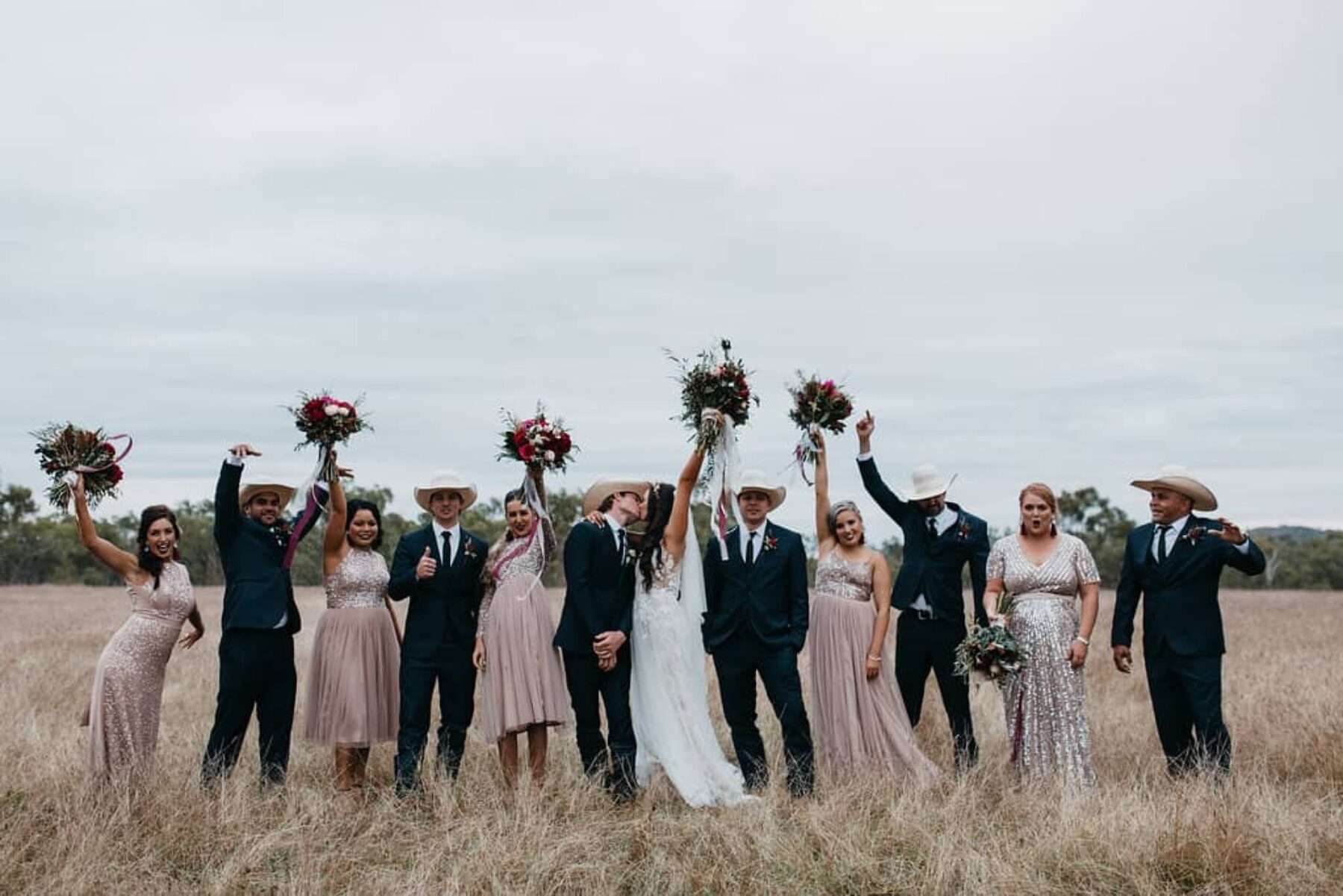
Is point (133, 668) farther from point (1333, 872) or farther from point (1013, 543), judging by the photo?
point (1333, 872)

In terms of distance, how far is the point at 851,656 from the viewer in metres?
9.38

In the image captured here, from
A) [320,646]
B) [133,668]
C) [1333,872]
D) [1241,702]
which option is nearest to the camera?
[1333,872]

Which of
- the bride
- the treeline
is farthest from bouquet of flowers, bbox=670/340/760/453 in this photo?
the treeline

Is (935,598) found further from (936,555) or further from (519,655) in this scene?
(519,655)

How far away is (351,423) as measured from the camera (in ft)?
29.3

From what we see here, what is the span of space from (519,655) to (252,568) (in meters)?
2.02

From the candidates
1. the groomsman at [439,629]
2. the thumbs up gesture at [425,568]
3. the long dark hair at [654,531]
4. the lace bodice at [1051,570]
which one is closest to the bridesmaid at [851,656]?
the lace bodice at [1051,570]

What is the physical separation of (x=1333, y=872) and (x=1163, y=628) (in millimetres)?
2732

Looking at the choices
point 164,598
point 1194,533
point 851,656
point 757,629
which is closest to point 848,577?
point 851,656

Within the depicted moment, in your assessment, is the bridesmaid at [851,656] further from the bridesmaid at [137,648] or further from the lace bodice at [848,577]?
the bridesmaid at [137,648]

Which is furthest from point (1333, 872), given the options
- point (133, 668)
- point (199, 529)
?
point (199, 529)

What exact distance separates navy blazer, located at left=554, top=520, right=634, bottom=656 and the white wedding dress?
201mm

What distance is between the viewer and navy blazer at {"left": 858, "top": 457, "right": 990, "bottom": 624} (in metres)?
9.56

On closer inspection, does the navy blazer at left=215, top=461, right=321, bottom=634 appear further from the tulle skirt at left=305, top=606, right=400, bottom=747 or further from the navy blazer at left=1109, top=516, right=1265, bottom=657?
the navy blazer at left=1109, top=516, right=1265, bottom=657
